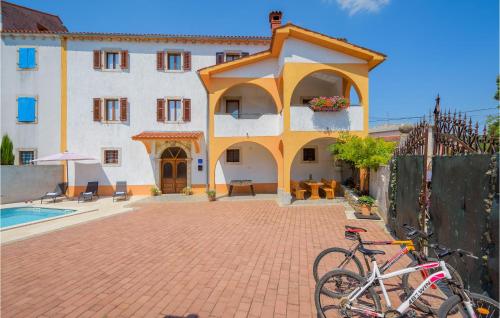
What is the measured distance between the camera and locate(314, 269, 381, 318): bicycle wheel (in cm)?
294

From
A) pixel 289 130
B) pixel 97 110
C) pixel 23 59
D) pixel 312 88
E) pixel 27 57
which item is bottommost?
pixel 289 130

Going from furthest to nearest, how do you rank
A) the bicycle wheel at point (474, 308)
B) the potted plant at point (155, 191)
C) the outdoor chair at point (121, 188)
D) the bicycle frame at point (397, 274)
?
the potted plant at point (155, 191) < the outdoor chair at point (121, 188) < the bicycle frame at point (397, 274) < the bicycle wheel at point (474, 308)

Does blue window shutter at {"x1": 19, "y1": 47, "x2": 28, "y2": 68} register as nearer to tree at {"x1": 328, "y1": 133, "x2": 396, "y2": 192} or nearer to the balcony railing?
the balcony railing

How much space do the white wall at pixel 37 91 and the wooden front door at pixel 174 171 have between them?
6939mm

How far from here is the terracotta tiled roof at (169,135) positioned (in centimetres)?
1409

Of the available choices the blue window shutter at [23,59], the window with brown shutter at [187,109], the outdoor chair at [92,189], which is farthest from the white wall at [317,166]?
the blue window shutter at [23,59]

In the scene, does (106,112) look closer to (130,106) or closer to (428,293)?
(130,106)

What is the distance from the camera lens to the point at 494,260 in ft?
9.66

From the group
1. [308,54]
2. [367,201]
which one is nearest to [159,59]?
[308,54]

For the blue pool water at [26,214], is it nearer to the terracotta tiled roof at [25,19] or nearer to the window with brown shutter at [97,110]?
the window with brown shutter at [97,110]

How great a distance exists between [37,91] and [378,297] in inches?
807

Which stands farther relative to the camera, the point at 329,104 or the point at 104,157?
the point at 104,157

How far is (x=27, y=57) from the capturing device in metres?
Answer: 15.5

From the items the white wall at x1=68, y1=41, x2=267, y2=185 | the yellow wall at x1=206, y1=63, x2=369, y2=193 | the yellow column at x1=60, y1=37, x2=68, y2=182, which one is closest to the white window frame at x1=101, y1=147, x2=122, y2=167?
the white wall at x1=68, y1=41, x2=267, y2=185
